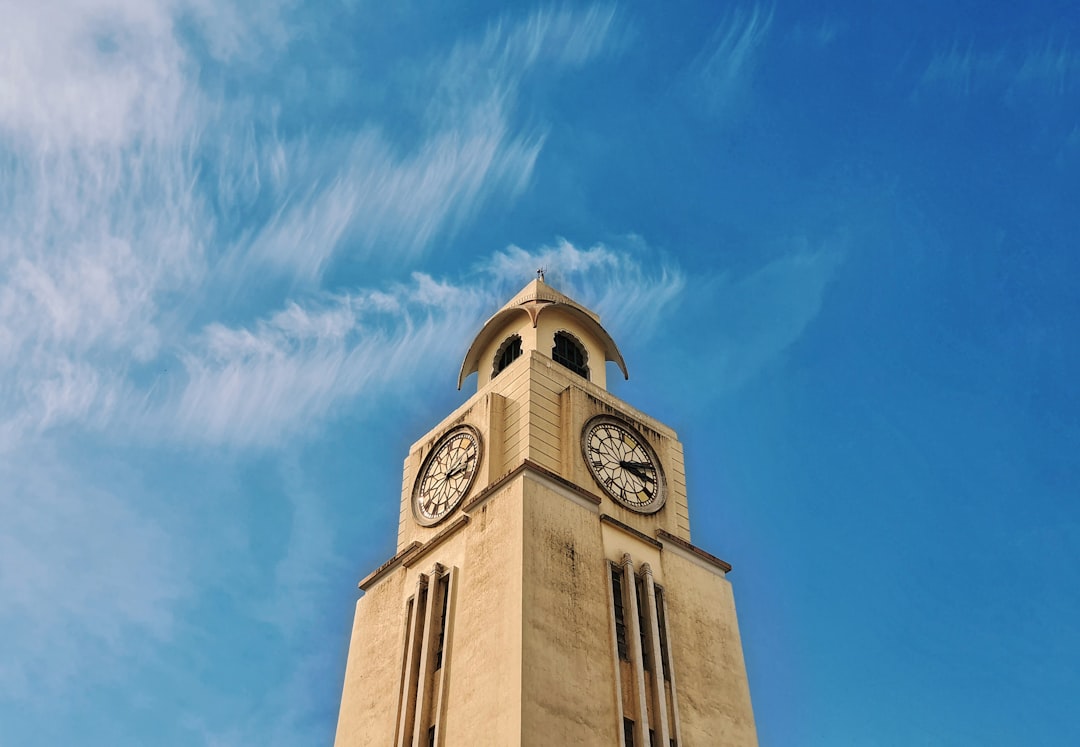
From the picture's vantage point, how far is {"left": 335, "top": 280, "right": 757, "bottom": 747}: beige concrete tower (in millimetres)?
29625

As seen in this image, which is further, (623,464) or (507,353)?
(507,353)

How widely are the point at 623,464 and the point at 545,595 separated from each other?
294 inches

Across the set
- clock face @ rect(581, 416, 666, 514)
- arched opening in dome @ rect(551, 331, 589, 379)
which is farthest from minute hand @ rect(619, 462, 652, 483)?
arched opening in dome @ rect(551, 331, 589, 379)

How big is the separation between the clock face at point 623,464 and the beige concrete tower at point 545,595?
7 cm

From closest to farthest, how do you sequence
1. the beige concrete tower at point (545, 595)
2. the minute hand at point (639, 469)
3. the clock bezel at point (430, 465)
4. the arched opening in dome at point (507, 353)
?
the beige concrete tower at point (545, 595) → the clock bezel at point (430, 465) → the minute hand at point (639, 469) → the arched opening in dome at point (507, 353)

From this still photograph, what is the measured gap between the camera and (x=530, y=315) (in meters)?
41.6

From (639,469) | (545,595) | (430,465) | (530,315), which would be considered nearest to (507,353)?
(530,315)

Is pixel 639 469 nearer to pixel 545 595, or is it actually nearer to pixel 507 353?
pixel 507 353

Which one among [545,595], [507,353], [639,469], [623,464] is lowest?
[545,595]

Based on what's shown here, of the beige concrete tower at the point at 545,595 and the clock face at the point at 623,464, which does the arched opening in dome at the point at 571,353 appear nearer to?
the beige concrete tower at the point at 545,595

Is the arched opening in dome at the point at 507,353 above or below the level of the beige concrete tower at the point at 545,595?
above

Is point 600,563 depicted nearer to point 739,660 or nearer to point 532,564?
point 532,564

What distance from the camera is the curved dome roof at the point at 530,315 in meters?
42.2

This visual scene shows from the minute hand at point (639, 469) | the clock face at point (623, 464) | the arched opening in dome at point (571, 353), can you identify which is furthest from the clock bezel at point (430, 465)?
the arched opening in dome at point (571, 353)
